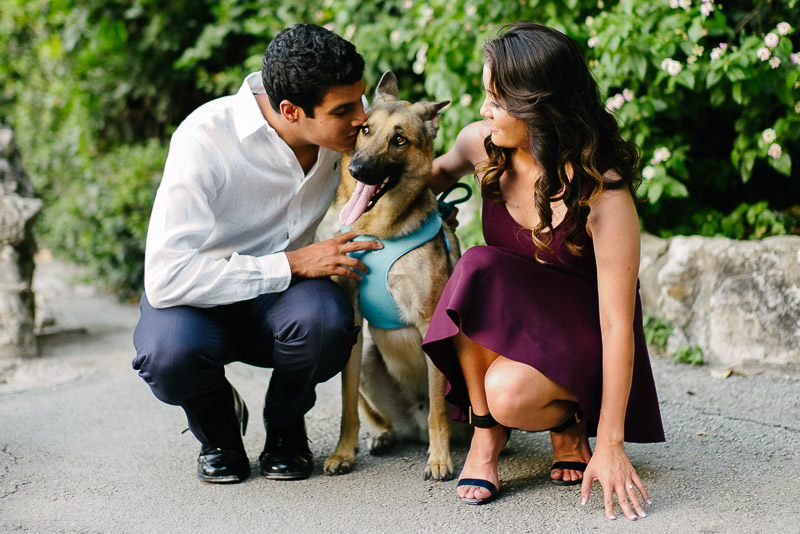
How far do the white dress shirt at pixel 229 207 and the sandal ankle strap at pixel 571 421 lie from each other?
1.04m

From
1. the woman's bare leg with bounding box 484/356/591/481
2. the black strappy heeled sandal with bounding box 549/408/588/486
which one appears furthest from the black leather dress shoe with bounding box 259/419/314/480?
the black strappy heeled sandal with bounding box 549/408/588/486

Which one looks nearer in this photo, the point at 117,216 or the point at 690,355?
the point at 690,355

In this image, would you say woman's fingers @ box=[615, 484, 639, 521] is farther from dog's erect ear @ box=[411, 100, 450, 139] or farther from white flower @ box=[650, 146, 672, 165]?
white flower @ box=[650, 146, 672, 165]

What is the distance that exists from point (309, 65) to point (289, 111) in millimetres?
197

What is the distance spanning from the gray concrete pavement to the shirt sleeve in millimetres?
683

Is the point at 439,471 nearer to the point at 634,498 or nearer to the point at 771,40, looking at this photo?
the point at 634,498

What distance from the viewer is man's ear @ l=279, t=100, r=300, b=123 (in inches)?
103

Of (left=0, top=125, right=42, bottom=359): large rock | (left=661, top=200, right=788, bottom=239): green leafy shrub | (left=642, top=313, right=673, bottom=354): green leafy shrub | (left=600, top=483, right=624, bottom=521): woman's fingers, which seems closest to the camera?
(left=600, top=483, right=624, bottom=521): woman's fingers

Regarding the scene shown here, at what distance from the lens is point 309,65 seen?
2508 mm

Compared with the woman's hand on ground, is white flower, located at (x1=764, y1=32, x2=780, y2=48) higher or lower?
higher

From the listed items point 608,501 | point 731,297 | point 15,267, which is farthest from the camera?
point 15,267

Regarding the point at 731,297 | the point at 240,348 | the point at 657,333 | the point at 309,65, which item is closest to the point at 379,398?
the point at 240,348

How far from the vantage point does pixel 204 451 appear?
8.80 ft

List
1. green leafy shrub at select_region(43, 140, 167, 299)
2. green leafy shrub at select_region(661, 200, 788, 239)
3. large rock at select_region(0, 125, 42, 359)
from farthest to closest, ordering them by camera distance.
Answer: green leafy shrub at select_region(43, 140, 167, 299) < large rock at select_region(0, 125, 42, 359) < green leafy shrub at select_region(661, 200, 788, 239)
